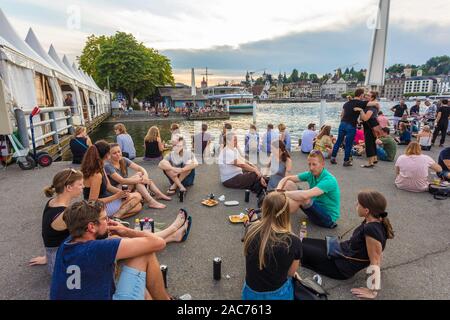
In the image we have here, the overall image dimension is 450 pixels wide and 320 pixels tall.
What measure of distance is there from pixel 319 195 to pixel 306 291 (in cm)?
193

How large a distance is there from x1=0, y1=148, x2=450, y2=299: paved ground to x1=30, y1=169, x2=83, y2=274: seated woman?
1.95 feet

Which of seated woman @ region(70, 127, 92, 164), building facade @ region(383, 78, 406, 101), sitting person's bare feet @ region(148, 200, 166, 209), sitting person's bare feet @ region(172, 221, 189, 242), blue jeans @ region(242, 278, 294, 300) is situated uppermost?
building facade @ region(383, 78, 406, 101)

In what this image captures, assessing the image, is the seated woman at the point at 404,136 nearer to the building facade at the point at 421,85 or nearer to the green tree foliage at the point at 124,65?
the green tree foliage at the point at 124,65

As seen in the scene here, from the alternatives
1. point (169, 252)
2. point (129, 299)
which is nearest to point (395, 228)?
A: point (169, 252)

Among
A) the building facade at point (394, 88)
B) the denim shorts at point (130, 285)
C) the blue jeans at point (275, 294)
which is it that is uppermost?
the building facade at point (394, 88)

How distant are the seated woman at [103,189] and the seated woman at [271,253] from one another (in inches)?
97.5

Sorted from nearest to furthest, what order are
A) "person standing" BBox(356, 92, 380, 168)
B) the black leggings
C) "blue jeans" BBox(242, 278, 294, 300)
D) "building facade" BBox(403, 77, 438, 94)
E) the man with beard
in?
the man with beard, "blue jeans" BBox(242, 278, 294, 300), the black leggings, "person standing" BBox(356, 92, 380, 168), "building facade" BBox(403, 77, 438, 94)

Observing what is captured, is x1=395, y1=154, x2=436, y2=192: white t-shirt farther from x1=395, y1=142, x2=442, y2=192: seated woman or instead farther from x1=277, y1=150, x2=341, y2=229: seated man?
x1=277, y1=150, x2=341, y2=229: seated man

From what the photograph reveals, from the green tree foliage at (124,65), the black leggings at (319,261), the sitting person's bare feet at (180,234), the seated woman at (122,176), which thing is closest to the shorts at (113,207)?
the seated woman at (122,176)

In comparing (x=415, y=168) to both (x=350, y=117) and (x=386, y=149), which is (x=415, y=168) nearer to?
(x=350, y=117)

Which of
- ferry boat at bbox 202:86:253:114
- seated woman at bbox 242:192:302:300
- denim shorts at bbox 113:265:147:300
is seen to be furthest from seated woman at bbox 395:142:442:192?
ferry boat at bbox 202:86:253:114

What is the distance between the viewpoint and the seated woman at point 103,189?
13.4 feet

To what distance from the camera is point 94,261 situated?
6.88ft

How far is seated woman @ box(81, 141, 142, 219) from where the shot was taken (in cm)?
409
